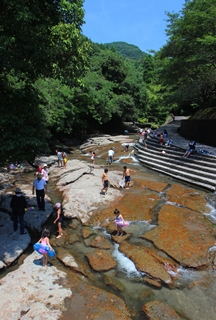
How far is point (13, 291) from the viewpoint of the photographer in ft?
18.9

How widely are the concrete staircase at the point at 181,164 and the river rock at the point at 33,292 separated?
10.3 metres

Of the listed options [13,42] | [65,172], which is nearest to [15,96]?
[13,42]

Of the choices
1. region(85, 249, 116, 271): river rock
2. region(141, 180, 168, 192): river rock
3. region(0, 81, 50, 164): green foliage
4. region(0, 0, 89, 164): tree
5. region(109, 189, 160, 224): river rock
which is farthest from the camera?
region(141, 180, 168, 192): river rock

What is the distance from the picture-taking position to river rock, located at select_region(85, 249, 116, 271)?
23.0 feet

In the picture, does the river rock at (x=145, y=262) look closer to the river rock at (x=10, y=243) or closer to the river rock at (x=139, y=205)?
the river rock at (x=139, y=205)

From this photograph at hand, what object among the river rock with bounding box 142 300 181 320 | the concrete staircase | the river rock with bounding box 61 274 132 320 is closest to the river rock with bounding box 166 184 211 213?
the concrete staircase

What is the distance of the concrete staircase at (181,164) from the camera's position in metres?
14.5

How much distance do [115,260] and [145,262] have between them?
36.9 inches

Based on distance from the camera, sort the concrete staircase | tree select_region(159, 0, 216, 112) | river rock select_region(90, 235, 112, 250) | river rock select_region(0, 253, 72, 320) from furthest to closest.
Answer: tree select_region(159, 0, 216, 112) → the concrete staircase → river rock select_region(90, 235, 112, 250) → river rock select_region(0, 253, 72, 320)

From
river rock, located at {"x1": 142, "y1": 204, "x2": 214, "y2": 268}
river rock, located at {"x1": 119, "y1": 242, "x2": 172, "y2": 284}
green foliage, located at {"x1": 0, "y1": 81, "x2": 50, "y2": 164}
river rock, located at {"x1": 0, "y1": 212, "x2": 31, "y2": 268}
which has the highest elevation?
green foliage, located at {"x1": 0, "y1": 81, "x2": 50, "y2": 164}

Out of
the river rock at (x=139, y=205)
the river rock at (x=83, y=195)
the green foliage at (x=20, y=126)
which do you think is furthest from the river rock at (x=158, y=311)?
the green foliage at (x=20, y=126)

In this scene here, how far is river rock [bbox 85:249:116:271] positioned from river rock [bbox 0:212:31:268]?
7.19ft

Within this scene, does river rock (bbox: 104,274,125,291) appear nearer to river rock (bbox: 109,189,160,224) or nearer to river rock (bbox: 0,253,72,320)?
river rock (bbox: 0,253,72,320)

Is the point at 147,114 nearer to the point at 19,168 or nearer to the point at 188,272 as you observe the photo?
the point at 19,168
